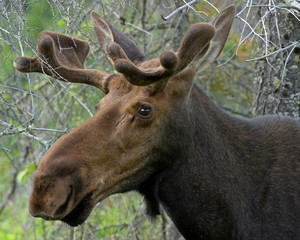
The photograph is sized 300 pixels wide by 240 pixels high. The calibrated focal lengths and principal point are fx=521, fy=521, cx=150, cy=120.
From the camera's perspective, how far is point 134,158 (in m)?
3.55

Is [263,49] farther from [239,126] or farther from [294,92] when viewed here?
[239,126]

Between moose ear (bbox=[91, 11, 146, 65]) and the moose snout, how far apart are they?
4.34 feet

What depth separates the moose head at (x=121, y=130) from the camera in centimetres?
320

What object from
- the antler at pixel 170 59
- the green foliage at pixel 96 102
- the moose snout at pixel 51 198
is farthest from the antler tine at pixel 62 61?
the green foliage at pixel 96 102

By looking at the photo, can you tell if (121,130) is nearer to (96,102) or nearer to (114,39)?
(114,39)

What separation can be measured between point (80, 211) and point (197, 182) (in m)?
0.88

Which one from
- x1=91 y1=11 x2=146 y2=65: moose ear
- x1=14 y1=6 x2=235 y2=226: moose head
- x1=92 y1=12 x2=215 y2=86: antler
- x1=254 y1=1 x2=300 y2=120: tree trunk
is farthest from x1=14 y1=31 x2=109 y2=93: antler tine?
x1=254 y1=1 x2=300 y2=120: tree trunk

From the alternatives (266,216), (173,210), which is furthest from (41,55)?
(266,216)

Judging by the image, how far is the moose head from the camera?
3197 mm

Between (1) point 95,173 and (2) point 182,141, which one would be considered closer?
(1) point 95,173

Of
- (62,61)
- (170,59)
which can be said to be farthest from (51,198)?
(62,61)

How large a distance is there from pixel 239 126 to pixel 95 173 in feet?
4.27

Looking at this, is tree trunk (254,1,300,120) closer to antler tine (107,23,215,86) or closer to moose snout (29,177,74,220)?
antler tine (107,23,215,86)

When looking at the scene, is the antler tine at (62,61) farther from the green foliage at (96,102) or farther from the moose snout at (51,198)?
the green foliage at (96,102)
